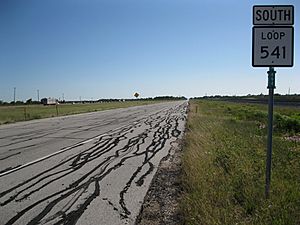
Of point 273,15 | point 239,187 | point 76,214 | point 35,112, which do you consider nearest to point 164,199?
point 239,187

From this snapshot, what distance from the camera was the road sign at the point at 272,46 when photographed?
4.91 m

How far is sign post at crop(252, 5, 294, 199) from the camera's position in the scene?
16.1ft

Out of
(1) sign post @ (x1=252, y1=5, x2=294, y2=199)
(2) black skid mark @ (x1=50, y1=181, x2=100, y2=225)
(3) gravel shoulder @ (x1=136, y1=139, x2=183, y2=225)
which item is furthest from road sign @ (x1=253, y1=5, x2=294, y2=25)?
(2) black skid mark @ (x1=50, y1=181, x2=100, y2=225)

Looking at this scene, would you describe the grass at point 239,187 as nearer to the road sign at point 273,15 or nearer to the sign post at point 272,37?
the sign post at point 272,37

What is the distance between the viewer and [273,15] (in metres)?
4.98

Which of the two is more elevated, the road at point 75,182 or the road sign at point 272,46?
the road sign at point 272,46

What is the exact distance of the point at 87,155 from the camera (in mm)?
10617

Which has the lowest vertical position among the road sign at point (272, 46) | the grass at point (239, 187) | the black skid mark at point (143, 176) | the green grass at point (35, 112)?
the green grass at point (35, 112)

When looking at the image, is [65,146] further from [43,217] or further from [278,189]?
[278,189]

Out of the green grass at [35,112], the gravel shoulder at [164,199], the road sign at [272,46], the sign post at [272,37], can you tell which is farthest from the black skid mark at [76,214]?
the green grass at [35,112]

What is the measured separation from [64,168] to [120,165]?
59.2 inches

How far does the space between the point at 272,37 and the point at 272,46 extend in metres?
0.13

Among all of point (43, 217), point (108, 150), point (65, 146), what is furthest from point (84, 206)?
point (65, 146)

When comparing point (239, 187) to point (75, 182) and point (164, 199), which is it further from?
point (75, 182)
